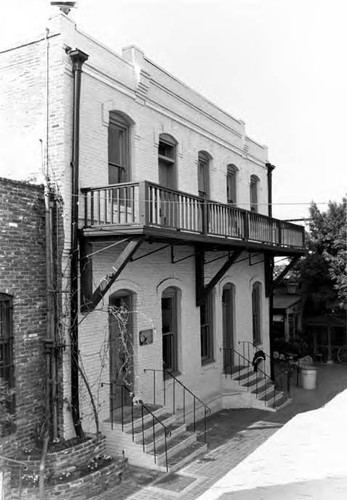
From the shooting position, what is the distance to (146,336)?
10695mm

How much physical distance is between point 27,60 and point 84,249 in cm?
359

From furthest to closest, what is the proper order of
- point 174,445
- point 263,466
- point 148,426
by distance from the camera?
1. point 148,426
2. point 174,445
3. point 263,466

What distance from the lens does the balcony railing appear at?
859 centimetres

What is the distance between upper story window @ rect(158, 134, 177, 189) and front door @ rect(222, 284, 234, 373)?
4058 millimetres

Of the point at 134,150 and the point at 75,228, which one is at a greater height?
the point at 134,150

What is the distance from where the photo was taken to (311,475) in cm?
408

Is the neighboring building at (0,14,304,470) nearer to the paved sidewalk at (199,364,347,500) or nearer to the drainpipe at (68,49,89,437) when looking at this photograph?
the drainpipe at (68,49,89,437)

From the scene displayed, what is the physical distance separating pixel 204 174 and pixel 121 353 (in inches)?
233

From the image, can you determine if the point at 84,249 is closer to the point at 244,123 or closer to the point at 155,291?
the point at 155,291

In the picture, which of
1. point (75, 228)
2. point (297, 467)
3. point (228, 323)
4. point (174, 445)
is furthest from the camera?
point (228, 323)

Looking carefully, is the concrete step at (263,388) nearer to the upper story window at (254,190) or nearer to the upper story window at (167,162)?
the upper story window at (254,190)

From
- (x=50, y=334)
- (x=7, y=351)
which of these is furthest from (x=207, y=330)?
(x=7, y=351)

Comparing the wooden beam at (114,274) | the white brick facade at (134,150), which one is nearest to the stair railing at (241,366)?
the white brick facade at (134,150)

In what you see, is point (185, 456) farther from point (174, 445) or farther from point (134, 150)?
point (134, 150)
